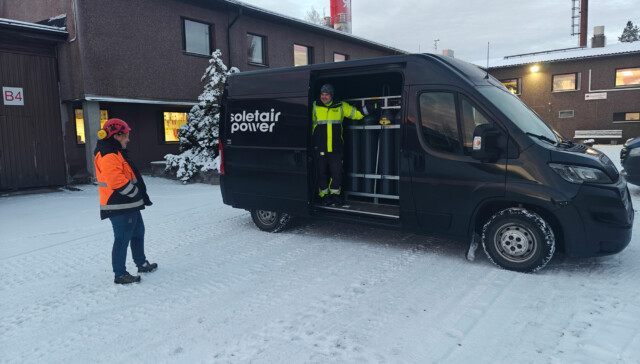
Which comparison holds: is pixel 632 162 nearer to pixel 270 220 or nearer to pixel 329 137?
pixel 329 137

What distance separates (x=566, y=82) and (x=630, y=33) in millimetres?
46023

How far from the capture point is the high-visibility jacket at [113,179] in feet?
14.3

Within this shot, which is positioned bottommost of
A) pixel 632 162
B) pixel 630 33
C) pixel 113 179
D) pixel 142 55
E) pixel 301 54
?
pixel 632 162

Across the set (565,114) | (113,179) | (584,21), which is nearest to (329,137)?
(113,179)

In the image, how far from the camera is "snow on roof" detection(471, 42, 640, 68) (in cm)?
2498

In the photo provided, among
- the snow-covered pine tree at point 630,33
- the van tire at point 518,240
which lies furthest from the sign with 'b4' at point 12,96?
the snow-covered pine tree at point 630,33

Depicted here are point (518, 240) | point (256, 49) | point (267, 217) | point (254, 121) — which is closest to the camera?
point (518, 240)

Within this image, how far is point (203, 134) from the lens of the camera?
40.9ft

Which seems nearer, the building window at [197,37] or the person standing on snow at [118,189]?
the person standing on snow at [118,189]

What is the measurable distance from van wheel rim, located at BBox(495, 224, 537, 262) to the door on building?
454 inches

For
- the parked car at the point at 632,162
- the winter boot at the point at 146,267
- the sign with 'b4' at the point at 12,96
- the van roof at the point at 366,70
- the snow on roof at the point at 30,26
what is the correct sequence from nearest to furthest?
1. the winter boot at the point at 146,267
2. the van roof at the point at 366,70
3. the parked car at the point at 632,162
4. the snow on roof at the point at 30,26
5. the sign with 'b4' at the point at 12,96

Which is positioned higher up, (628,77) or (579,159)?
(628,77)

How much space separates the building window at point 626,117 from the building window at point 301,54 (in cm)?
1865

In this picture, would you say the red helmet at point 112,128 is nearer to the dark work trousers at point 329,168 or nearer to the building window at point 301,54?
the dark work trousers at point 329,168
